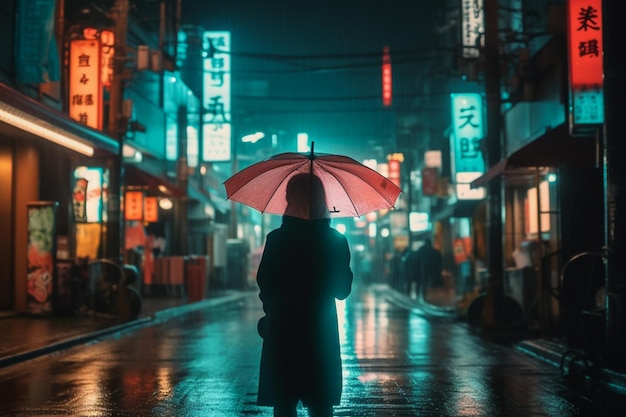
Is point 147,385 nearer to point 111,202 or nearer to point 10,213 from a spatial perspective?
point 111,202

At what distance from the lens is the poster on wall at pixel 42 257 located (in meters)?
20.5

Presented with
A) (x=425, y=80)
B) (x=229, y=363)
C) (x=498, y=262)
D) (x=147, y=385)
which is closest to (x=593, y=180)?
(x=498, y=262)

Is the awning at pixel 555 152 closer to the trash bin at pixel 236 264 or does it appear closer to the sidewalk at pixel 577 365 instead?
the sidewalk at pixel 577 365

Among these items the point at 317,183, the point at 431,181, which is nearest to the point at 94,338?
the point at 317,183

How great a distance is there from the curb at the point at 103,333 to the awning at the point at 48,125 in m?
4.11

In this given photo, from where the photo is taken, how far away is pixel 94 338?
16719mm

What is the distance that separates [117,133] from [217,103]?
1508cm

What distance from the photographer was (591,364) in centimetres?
1097

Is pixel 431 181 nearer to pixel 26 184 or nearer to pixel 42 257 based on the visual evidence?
pixel 26 184

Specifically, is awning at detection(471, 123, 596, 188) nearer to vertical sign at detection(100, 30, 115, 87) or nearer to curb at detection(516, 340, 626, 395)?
curb at detection(516, 340, 626, 395)

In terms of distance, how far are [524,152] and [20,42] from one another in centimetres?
1219

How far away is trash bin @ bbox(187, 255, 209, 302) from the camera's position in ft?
102

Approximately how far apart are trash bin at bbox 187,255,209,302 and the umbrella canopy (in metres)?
24.9

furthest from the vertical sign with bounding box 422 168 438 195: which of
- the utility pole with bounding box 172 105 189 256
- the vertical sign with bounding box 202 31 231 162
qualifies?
the utility pole with bounding box 172 105 189 256
